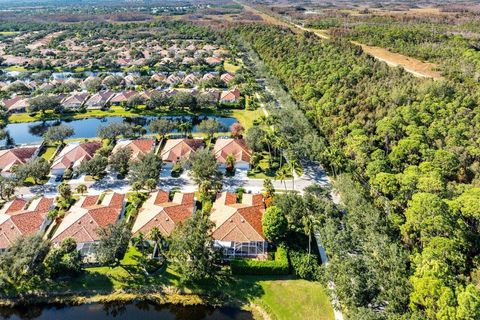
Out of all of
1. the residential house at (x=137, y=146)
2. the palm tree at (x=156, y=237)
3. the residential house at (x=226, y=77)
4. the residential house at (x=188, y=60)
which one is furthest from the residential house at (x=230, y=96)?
the palm tree at (x=156, y=237)

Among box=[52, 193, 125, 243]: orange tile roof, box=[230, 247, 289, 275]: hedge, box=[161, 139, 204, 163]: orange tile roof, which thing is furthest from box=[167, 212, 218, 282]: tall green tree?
box=[161, 139, 204, 163]: orange tile roof

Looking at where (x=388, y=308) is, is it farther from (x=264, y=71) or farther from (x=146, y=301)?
(x=264, y=71)

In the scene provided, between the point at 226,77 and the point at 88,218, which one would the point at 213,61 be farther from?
the point at 88,218

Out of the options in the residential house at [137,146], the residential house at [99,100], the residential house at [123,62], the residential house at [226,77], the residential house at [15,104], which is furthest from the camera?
the residential house at [123,62]

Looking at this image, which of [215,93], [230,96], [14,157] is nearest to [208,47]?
[215,93]

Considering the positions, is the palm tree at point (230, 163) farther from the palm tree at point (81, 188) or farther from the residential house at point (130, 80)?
the residential house at point (130, 80)

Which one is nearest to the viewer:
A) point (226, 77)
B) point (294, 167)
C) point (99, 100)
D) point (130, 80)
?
point (294, 167)
